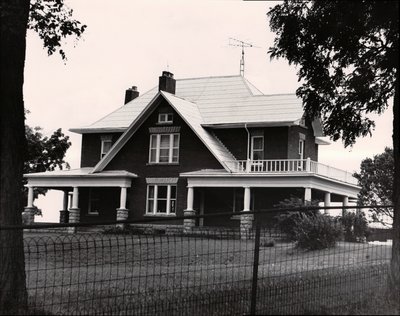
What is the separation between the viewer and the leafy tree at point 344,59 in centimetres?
965

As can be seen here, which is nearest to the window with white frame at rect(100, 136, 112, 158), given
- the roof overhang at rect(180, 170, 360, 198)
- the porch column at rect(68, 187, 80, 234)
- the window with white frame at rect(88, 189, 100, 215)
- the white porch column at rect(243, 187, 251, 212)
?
the window with white frame at rect(88, 189, 100, 215)

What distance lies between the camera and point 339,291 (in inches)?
342

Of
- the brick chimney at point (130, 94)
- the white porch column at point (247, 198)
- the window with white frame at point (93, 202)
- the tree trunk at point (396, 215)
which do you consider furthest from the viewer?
the brick chimney at point (130, 94)

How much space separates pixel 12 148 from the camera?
9.81 meters

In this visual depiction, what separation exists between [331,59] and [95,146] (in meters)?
32.6

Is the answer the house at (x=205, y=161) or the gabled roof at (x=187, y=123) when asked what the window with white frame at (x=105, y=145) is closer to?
the house at (x=205, y=161)

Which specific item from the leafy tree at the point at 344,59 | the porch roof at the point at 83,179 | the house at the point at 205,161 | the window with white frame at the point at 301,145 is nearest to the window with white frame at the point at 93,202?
the house at the point at 205,161

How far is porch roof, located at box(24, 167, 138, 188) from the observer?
38.2 m

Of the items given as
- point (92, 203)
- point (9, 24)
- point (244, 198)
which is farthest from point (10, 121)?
point (92, 203)

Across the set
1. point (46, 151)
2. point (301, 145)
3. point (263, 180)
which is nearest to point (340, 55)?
point (263, 180)

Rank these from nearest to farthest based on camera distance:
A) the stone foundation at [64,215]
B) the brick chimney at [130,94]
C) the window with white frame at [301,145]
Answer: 1. the window with white frame at [301,145]
2. the stone foundation at [64,215]
3. the brick chimney at [130,94]

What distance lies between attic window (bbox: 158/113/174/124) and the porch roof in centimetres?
339

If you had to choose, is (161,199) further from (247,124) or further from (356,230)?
(356,230)

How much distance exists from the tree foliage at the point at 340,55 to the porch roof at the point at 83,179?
27047 mm
